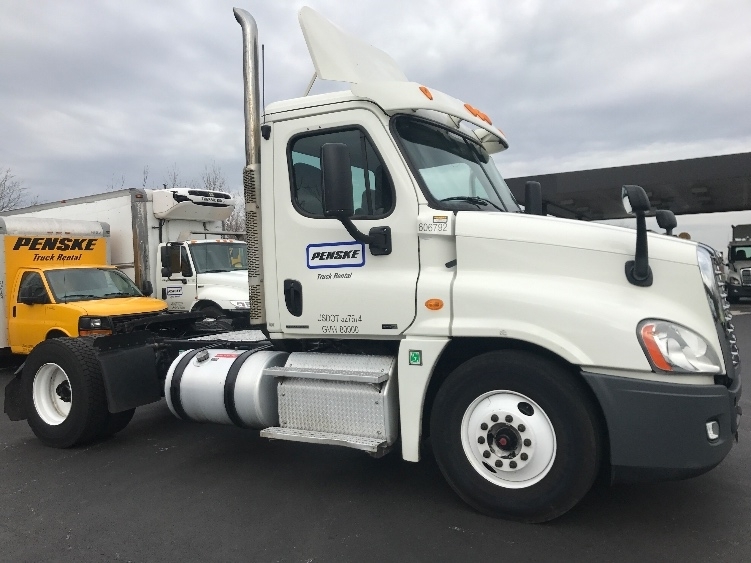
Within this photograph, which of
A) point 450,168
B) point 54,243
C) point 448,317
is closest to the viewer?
point 448,317

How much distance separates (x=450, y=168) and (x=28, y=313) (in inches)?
324

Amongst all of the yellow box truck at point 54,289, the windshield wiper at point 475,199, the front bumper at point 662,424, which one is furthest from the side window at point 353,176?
the yellow box truck at point 54,289

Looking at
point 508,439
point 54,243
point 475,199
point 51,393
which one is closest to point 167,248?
point 54,243

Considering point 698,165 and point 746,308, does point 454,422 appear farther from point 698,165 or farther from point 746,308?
point 746,308

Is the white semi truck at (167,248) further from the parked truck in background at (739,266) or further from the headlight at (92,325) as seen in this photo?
the parked truck in background at (739,266)

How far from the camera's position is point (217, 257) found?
12227 millimetres

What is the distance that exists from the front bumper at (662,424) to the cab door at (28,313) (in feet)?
28.9

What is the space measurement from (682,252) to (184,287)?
1008 centimetres

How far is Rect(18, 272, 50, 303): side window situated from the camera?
955cm

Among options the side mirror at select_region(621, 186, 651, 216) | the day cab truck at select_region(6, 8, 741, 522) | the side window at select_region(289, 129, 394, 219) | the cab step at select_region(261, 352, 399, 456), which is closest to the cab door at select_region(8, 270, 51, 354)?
the day cab truck at select_region(6, 8, 741, 522)

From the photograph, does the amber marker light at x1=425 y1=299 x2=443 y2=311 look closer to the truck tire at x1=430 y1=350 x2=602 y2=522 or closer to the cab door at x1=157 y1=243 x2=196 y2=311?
the truck tire at x1=430 y1=350 x2=602 y2=522

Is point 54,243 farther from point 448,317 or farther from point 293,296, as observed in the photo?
point 448,317

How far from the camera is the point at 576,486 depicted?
3547mm

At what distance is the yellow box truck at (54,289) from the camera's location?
925 cm
